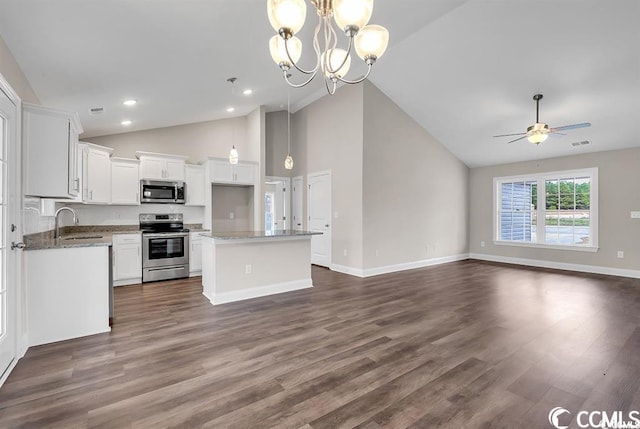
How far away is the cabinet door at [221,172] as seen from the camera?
5846 millimetres

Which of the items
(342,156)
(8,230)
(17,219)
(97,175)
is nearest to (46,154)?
(17,219)

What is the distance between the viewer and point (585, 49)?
379cm

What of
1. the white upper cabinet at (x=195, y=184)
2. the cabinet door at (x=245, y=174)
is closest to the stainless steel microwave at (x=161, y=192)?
the white upper cabinet at (x=195, y=184)

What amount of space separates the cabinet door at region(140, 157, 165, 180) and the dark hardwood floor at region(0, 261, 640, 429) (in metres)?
2.28

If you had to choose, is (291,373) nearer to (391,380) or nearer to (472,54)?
(391,380)

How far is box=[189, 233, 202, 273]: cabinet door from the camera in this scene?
18.1 feet

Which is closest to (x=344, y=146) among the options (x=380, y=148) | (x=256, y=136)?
(x=380, y=148)

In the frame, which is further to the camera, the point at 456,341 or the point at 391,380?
the point at 456,341

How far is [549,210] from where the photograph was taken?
665cm

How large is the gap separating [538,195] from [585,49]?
148 inches

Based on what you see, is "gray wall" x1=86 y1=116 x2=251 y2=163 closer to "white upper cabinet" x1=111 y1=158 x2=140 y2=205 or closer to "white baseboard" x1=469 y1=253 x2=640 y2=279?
"white upper cabinet" x1=111 y1=158 x2=140 y2=205

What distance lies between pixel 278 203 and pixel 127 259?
3.49 meters

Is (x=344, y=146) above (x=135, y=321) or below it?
above

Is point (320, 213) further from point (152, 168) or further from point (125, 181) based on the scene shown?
point (125, 181)
